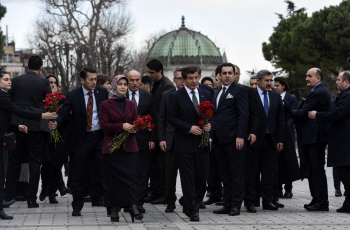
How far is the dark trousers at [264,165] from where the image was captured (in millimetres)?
10750

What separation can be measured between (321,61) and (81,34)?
18.8 meters

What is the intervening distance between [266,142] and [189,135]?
174 cm

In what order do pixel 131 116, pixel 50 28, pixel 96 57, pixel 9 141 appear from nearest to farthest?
1. pixel 131 116
2. pixel 9 141
3. pixel 96 57
4. pixel 50 28

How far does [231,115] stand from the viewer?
405 inches

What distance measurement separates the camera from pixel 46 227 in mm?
8812

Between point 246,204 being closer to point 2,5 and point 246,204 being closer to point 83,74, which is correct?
point 83,74

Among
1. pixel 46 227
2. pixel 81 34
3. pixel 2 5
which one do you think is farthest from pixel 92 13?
pixel 46 227

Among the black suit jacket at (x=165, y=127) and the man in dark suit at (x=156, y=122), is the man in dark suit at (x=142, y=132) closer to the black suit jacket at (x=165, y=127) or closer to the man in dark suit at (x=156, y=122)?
the man in dark suit at (x=156, y=122)

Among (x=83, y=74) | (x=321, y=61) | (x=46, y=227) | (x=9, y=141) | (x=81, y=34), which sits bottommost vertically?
(x=46, y=227)

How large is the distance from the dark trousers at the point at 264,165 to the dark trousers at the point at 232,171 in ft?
1.33

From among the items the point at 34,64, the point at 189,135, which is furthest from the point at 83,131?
the point at 34,64

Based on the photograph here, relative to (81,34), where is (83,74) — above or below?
below

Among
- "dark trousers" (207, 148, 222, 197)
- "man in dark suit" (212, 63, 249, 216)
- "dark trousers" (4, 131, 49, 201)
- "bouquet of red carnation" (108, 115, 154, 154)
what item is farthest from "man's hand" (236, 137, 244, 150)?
"dark trousers" (4, 131, 49, 201)

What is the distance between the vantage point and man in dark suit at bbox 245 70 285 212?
1077 cm
